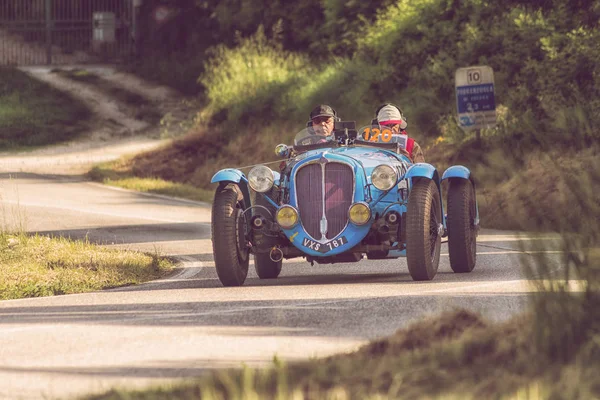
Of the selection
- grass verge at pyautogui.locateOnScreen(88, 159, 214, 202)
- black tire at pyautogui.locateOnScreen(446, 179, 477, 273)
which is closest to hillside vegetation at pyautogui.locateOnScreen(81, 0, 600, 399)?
grass verge at pyautogui.locateOnScreen(88, 159, 214, 202)

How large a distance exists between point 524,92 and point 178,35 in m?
22.4

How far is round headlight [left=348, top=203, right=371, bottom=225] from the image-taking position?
1352 cm

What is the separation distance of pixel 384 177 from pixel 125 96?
31875 mm

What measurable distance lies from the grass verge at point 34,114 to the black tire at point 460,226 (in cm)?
2535

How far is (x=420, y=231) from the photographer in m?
13.2

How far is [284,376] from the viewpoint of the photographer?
7219 mm

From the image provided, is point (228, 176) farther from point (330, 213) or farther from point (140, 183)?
point (140, 183)

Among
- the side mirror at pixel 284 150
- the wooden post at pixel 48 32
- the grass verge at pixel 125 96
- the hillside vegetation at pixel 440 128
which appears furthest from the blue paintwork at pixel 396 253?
the wooden post at pixel 48 32

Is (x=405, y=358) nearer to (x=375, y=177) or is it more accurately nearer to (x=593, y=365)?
(x=593, y=365)

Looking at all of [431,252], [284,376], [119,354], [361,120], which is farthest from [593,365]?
[361,120]

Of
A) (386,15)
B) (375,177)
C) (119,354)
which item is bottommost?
(119,354)

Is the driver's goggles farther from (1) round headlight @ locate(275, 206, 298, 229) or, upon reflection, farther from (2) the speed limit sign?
(2) the speed limit sign

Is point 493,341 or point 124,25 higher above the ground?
point 124,25

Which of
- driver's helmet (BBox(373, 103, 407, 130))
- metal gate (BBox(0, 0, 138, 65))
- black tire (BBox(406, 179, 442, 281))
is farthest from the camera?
metal gate (BBox(0, 0, 138, 65))
